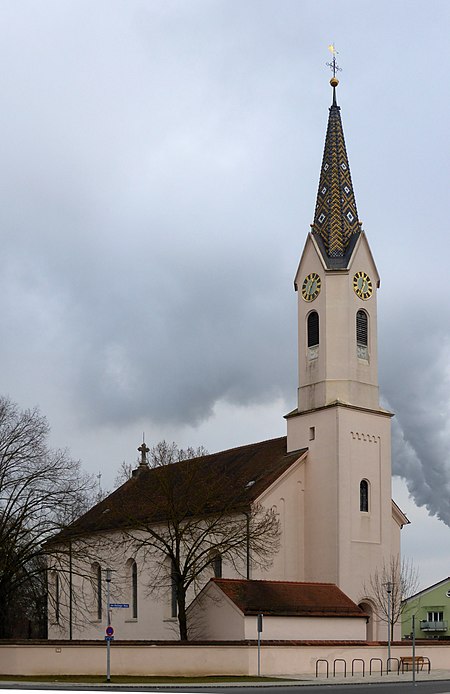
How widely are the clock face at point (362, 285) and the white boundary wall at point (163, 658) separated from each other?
73.3 ft

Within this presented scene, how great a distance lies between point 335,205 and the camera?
6506cm

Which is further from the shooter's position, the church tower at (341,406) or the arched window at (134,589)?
the arched window at (134,589)

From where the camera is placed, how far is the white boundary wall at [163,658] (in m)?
44.8

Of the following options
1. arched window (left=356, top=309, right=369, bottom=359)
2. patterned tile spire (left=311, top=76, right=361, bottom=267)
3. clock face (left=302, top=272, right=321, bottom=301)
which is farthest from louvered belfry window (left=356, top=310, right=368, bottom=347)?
patterned tile spire (left=311, top=76, right=361, bottom=267)

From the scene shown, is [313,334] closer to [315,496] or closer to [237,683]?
[315,496]

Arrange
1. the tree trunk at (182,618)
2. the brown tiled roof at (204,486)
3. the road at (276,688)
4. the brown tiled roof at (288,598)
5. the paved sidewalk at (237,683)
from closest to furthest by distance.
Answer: the road at (276,688)
the paved sidewalk at (237,683)
the brown tiled roof at (288,598)
the tree trunk at (182,618)
the brown tiled roof at (204,486)

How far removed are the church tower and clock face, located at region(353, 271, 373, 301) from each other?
0.06m

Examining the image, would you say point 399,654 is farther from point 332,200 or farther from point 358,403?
point 332,200

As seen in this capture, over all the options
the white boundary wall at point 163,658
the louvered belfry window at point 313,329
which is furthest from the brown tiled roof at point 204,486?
the white boundary wall at point 163,658

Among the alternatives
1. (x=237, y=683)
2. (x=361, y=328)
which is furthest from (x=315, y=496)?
(x=237, y=683)

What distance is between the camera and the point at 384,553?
6009 cm

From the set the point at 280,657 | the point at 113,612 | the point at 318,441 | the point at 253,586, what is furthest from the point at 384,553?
the point at 113,612

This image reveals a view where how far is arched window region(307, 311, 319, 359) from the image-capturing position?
62.6 metres

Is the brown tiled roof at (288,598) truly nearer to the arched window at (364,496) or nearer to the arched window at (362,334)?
Answer: the arched window at (364,496)
